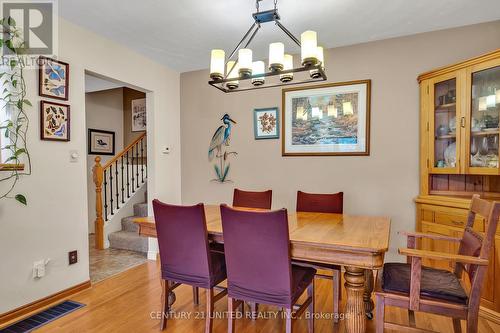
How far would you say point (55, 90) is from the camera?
8.24 ft

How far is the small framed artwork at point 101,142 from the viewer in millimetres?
5188

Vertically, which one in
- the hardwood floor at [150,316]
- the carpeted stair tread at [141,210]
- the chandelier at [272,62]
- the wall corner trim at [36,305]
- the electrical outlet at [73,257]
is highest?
the chandelier at [272,62]

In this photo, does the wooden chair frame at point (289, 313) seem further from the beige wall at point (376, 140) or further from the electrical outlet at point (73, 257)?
the electrical outlet at point (73, 257)

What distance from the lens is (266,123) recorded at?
363cm

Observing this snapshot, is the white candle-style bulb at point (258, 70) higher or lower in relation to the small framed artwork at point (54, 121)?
higher

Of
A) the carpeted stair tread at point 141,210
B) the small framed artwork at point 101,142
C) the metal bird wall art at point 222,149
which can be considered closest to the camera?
the metal bird wall art at point 222,149

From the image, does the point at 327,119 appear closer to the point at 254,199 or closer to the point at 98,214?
the point at 254,199

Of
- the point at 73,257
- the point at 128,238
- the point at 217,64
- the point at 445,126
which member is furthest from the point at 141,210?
the point at 445,126

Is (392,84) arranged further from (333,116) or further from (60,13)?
(60,13)

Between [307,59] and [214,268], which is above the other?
[307,59]

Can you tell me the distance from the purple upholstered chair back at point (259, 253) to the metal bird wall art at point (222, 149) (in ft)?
7.18

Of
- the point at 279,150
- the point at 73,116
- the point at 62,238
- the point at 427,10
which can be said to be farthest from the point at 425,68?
the point at 62,238

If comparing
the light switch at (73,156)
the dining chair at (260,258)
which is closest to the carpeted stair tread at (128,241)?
the light switch at (73,156)

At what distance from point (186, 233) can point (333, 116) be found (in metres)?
2.18
